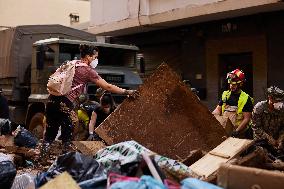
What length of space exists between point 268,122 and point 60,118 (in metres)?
2.47

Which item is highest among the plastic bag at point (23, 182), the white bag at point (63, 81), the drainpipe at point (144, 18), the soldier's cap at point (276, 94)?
the drainpipe at point (144, 18)

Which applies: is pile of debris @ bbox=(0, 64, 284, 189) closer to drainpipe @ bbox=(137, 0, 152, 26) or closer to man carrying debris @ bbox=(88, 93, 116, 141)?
man carrying debris @ bbox=(88, 93, 116, 141)

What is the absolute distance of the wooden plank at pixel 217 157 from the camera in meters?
4.21

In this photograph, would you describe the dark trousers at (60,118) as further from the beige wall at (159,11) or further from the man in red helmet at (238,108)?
the beige wall at (159,11)

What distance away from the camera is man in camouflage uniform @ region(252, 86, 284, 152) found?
19.5 ft

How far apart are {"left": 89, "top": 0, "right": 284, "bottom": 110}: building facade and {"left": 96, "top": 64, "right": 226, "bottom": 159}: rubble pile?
16.4ft

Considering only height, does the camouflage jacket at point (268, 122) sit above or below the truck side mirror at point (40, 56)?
below

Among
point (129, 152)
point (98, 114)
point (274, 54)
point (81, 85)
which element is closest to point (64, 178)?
point (129, 152)

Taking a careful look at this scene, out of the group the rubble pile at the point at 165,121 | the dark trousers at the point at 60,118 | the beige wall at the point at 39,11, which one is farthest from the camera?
the beige wall at the point at 39,11

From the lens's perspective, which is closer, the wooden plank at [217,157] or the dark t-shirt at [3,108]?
the wooden plank at [217,157]

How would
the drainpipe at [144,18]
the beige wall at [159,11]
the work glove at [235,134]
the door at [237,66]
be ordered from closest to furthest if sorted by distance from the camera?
the work glove at [235,134]
the beige wall at [159,11]
the door at [237,66]
the drainpipe at [144,18]

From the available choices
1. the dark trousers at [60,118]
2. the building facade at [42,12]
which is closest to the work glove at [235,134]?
the dark trousers at [60,118]

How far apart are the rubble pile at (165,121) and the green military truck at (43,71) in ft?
14.4

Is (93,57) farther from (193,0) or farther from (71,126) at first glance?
(193,0)
